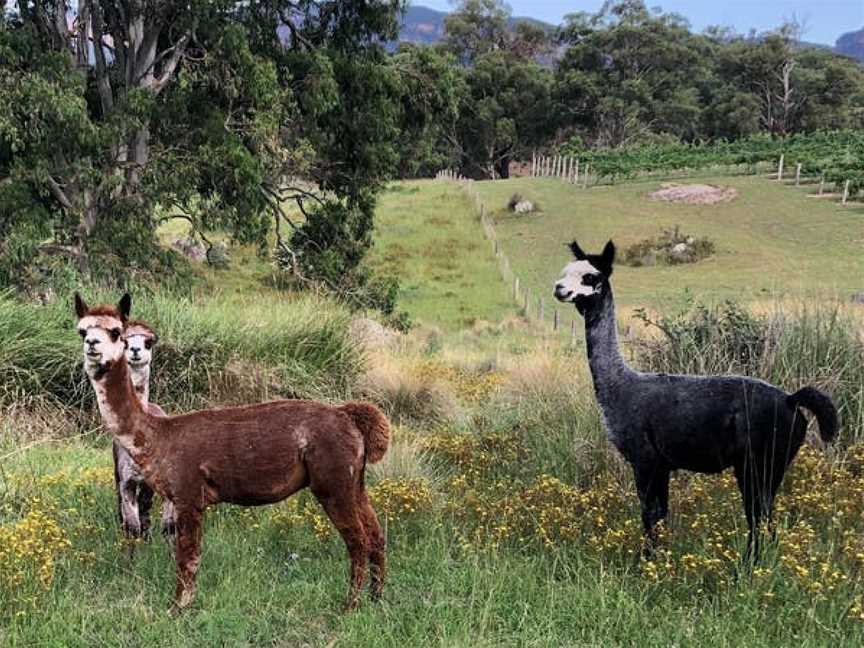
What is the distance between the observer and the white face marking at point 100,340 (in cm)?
411

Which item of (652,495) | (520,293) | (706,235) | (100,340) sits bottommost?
(520,293)

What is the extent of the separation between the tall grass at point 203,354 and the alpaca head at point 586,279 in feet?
16.7

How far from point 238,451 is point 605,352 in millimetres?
2281

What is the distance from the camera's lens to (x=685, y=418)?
4578 mm

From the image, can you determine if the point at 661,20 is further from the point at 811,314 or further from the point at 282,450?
the point at 282,450

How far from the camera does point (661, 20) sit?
68.2 m

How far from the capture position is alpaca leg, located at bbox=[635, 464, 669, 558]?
4770 mm

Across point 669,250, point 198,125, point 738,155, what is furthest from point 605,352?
point 738,155

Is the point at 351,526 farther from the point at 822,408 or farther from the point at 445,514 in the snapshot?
the point at 822,408

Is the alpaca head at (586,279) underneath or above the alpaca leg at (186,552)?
above

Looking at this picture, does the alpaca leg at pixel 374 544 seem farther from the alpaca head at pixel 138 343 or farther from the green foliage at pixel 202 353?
the green foliage at pixel 202 353

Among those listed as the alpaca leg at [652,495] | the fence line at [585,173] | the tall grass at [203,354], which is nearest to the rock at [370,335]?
the tall grass at [203,354]

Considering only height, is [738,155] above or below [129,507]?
above

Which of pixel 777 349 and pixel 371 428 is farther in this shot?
pixel 777 349
